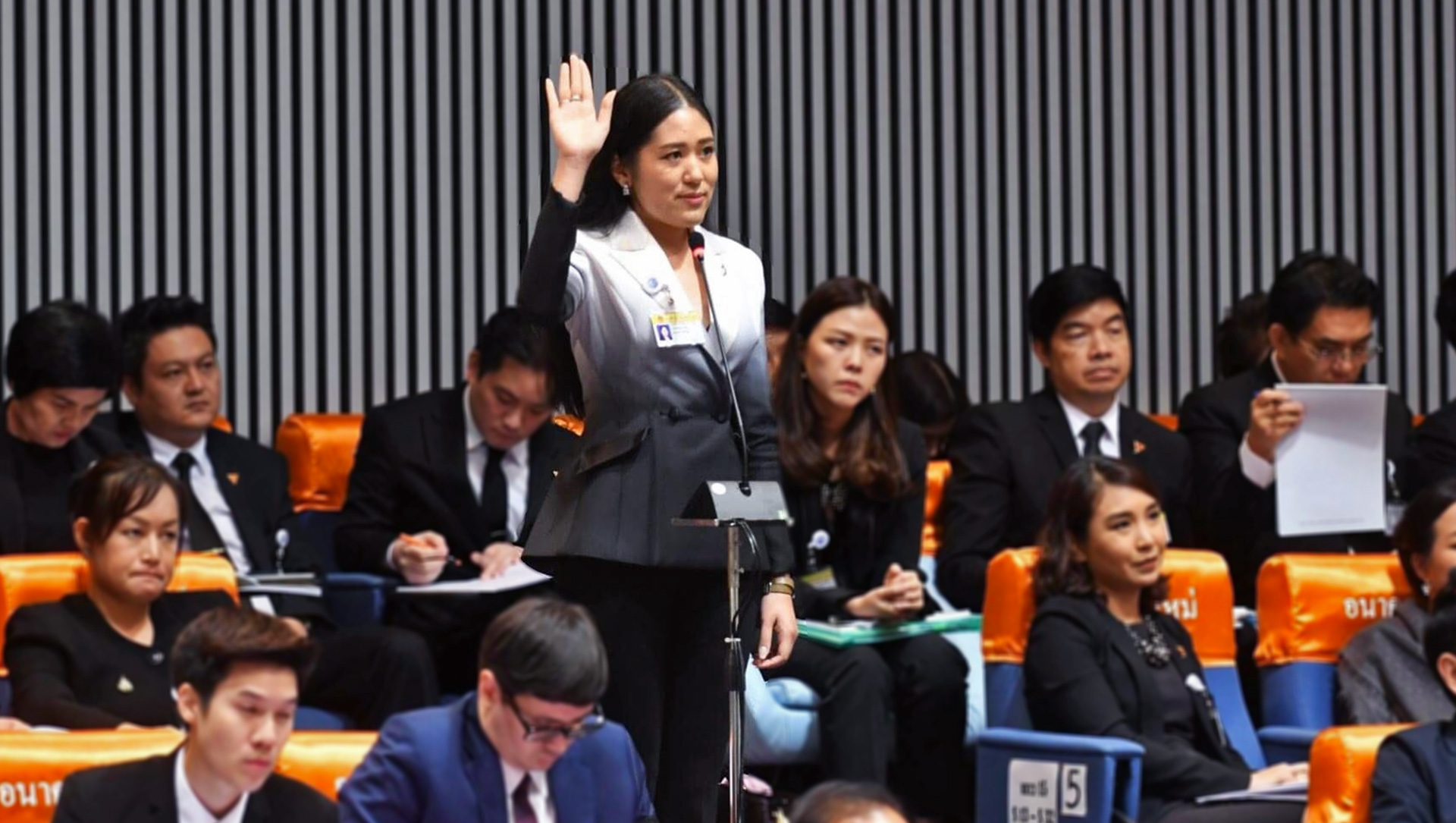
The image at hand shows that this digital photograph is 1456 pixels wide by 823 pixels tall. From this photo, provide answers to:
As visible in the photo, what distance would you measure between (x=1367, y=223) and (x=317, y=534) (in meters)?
3.49

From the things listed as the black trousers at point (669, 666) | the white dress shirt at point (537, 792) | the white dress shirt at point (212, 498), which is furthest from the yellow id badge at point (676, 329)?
the white dress shirt at point (212, 498)

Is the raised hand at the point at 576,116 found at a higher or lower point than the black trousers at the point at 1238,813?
higher

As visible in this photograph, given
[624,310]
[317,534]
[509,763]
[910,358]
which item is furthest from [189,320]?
[624,310]

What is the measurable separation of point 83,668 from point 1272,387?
2939 millimetres

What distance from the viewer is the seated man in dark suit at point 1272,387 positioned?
5531 mm

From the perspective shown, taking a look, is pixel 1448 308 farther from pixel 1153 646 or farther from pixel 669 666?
pixel 669 666

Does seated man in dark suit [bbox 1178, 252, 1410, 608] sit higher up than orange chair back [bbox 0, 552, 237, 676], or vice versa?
seated man in dark suit [bbox 1178, 252, 1410, 608]

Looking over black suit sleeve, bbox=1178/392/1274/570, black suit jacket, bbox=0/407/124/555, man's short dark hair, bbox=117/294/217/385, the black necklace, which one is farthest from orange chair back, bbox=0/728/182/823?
black suit sleeve, bbox=1178/392/1274/570

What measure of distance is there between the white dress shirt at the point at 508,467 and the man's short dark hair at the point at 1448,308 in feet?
8.27

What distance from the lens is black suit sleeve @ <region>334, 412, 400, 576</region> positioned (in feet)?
18.1

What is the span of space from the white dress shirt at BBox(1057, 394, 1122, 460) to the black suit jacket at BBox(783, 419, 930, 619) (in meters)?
0.46

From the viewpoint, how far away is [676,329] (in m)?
2.50

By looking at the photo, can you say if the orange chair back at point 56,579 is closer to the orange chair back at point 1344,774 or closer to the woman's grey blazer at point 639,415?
the orange chair back at point 1344,774

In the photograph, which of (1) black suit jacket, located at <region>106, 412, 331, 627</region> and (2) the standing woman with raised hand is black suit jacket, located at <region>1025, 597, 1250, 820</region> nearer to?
(1) black suit jacket, located at <region>106, 412, 331, 627</region>
